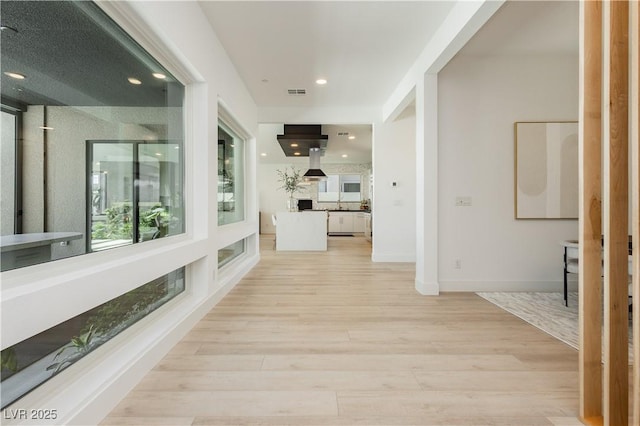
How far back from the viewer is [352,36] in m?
3.09

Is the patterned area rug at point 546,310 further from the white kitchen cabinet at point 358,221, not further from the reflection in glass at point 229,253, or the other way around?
the white kitchen cabinet at point 358,221

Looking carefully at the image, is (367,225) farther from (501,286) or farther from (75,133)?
(75,133)

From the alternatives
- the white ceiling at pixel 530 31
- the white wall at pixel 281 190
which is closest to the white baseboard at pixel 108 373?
the white ceiling at pixel 530 31

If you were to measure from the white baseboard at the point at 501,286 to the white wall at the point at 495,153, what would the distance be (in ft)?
0.03

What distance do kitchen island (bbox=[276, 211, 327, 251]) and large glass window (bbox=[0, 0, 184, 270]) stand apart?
15.9 ft

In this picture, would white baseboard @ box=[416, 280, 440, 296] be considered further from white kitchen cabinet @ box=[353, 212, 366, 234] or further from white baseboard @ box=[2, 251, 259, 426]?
white kitchen cabinet @ box=[353, 212, 366, 234]

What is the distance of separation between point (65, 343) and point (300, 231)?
5.77 m

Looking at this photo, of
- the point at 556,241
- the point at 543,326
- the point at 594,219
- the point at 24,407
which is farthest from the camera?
the point at 556,241

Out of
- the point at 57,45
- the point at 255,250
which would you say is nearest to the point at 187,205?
the point at 57,45

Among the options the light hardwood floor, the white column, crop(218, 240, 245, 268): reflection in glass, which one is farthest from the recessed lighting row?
the white column

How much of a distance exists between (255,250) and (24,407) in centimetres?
416

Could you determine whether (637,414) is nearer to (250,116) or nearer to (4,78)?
(4,78)

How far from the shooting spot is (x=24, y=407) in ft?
4.02

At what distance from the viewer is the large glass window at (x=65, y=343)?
122cm
